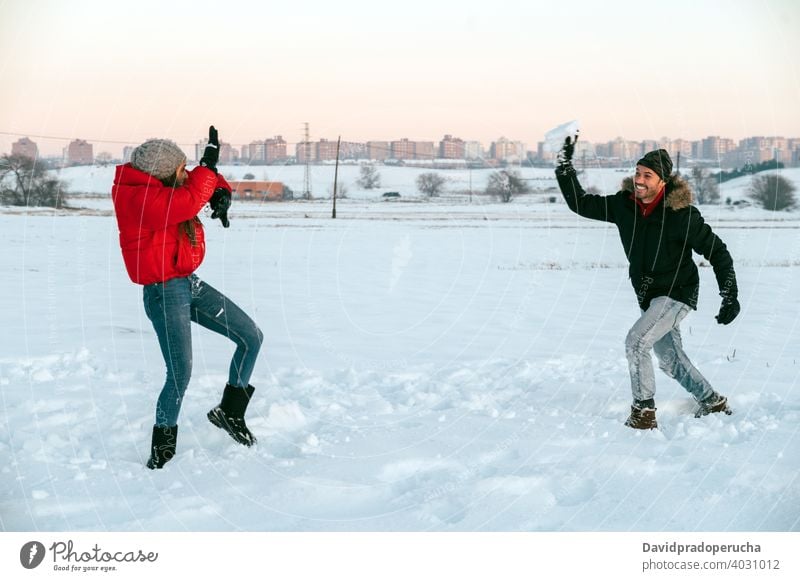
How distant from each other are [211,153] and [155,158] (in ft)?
1.27

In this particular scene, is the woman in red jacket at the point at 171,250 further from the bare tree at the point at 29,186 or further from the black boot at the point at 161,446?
the bare tree at the point at 29,186

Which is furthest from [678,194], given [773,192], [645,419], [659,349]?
[773,192]

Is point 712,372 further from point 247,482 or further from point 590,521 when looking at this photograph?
point 247,482

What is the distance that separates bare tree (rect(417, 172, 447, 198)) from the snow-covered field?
22016 mm

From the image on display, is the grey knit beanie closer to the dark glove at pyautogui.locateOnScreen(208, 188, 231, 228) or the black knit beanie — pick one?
the dark glove at pyautogui.locateOnScreen(208, 188, 231, 228)

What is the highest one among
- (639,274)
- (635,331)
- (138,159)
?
(138,159)

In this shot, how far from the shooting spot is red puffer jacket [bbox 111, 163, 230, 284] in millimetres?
4457

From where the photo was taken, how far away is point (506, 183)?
27438mm

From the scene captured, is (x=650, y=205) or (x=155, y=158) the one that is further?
(x=650, y=205)

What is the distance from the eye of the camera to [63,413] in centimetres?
594

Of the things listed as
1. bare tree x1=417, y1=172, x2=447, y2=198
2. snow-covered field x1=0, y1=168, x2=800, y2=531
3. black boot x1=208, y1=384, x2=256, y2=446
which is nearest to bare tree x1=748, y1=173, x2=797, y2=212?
bare tree x1=417, y1=172, x2=447, y2=198

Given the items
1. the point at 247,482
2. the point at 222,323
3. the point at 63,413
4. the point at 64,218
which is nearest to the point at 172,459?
the point at 247,482

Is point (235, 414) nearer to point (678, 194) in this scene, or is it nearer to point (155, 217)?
point (155, 217)

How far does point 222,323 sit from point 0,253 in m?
14.6
